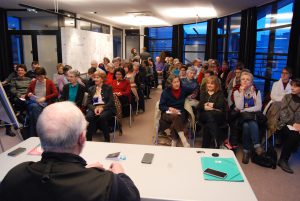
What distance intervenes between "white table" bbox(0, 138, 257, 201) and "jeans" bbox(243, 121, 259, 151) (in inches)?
72.8

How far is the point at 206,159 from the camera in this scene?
7.27 feet

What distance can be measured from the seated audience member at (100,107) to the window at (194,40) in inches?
328

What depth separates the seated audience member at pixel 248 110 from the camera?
4.04 m

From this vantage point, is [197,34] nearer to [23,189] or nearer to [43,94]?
[43,94]

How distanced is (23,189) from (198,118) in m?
3.55

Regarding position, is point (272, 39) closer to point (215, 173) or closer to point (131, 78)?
point (131, 78)

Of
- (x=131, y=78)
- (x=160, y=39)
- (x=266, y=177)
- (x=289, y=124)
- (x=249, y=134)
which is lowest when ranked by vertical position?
(x=266, y=177)

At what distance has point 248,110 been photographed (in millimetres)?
4141

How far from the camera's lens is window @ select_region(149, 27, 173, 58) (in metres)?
14.5

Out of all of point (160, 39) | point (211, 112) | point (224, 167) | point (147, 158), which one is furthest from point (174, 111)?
point (160, 39)

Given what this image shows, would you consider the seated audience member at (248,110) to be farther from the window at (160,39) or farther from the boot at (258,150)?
the window at (160,39)

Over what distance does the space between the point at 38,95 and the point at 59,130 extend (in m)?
4.13

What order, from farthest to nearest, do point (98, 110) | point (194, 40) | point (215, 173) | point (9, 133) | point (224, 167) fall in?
point (194, 40)
point (9, 133)
point (98, 110)
point (224, 167)
point (215, 173)

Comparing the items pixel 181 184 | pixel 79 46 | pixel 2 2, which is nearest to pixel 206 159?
pixel 181 184
